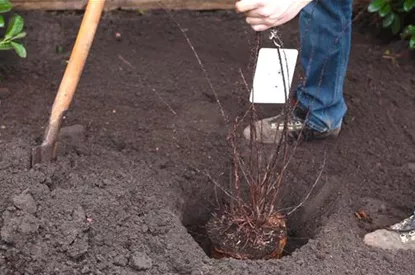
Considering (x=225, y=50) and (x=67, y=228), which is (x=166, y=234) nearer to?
(x=67, y=228)

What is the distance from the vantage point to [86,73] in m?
3.12

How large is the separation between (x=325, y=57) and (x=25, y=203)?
1.13 metres

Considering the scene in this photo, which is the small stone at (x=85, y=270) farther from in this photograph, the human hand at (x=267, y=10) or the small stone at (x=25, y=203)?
the human hand at (x=267, y=10)

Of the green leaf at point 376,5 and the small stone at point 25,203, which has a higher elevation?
the green leaf at point 376,5

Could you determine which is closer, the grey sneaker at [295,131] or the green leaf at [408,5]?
the grey sneaker at [295,131]

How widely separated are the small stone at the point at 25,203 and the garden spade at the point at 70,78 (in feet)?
0.63

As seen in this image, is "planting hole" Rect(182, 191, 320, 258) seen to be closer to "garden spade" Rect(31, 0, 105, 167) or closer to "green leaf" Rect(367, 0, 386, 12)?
"garden spade" Rect(31, 0, 105, 167)

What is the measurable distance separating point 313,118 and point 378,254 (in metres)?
0.66

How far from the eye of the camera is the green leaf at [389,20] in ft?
10.8

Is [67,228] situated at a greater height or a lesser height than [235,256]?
greater

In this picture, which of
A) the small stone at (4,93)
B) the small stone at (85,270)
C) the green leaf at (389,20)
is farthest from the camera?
the green leaf at (389,20)

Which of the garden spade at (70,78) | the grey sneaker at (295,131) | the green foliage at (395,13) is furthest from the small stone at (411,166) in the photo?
the garden spade at (70,78)

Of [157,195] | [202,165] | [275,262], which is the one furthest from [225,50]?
[275,262]

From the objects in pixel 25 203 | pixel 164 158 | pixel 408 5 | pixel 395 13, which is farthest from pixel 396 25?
pixel 25 203
